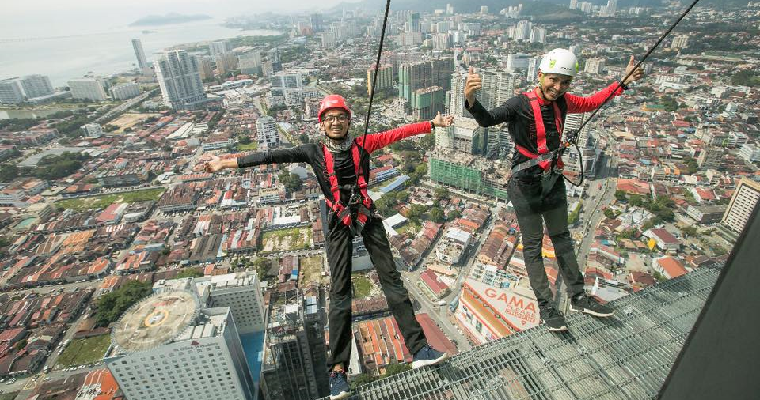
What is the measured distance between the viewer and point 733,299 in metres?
0.67

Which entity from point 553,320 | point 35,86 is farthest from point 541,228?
point 35,86

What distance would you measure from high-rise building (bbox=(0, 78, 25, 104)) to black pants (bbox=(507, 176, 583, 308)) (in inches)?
2482

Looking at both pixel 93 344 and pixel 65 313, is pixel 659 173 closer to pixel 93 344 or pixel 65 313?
pixel 93 344

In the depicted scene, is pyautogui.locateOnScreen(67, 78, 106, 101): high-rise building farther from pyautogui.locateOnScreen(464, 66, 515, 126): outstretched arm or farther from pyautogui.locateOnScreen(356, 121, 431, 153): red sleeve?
pyautogui.locateOnScreen(464, 66, 515, 126): outstretched arm

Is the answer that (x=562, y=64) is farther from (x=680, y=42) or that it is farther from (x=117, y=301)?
(x=680, y=42)

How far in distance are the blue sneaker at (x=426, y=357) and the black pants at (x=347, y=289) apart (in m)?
0.04

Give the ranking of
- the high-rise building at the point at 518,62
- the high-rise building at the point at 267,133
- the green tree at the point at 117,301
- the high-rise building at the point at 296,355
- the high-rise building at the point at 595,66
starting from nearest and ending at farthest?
the high-rise building at the point at 296,355, the green tree at the point at 117,301, the high-rise building at the point at 267,133, the high-rise building at the point at 595,66, the high-rise building at the point at 518,62

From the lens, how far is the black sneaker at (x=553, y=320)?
9.41 feet

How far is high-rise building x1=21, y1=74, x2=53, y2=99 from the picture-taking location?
47281 millimetres

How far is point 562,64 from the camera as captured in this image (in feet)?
8.67

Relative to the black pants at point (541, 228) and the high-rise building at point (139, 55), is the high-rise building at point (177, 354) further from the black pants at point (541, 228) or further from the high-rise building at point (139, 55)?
the high-rise building at point (139, 55)

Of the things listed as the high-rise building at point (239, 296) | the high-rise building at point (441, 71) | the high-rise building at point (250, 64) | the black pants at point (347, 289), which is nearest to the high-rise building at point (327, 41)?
the high-rise building at point (250, 64)

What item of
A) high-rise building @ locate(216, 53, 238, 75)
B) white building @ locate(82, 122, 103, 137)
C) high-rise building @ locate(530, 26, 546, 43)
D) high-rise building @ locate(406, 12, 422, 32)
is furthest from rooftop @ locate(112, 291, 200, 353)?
high-rise building @ locate(406, 12, 422, 32)

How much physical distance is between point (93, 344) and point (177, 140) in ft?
79.2
